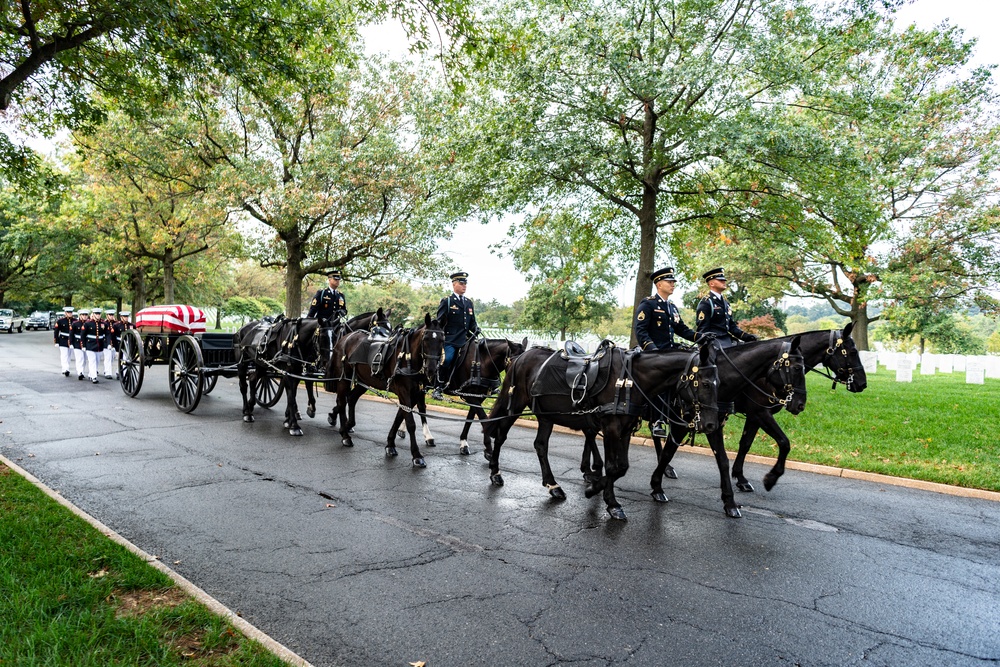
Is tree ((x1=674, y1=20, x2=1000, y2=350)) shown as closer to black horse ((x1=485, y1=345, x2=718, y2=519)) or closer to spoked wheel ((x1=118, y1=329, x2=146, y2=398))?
black horse ((x1=485, y1=345, x2=718, y2=519))

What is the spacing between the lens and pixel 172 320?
13.5 m

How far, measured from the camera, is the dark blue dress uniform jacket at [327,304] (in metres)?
10.9

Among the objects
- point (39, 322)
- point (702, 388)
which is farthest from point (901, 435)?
point (39, 322)

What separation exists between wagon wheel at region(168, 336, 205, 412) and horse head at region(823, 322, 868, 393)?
10696 millimetres

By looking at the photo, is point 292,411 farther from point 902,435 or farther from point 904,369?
point 904,369

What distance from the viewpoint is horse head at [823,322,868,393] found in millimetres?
7160

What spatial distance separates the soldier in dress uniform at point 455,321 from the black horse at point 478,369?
113 millimetres

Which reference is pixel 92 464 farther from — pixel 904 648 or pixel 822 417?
pixel 822 417

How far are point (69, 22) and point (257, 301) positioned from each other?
62620 mm

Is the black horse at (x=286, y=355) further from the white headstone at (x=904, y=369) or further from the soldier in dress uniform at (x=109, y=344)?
the white headstone at (x=904, y=369)

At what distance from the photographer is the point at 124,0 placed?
672 cm

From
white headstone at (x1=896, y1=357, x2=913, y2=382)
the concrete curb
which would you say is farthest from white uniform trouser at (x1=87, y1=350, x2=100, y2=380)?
white headstone at (x1=896, y1=357, x2=913, y2=382)

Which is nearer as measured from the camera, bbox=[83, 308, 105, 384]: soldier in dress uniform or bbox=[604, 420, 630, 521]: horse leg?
bbox=[604, 420, 630, 521]: horse leg

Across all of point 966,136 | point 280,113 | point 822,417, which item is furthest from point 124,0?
point 966,136
